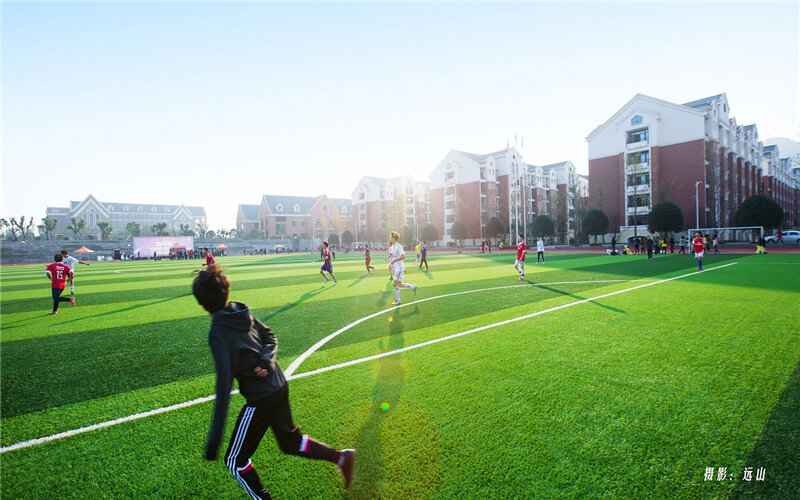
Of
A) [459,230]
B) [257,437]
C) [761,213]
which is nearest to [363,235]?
[459,230]

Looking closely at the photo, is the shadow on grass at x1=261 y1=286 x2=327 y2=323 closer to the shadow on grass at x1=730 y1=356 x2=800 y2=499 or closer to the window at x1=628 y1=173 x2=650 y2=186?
the shadow on grass at x1=730 y1=356 x2=800 y2=499

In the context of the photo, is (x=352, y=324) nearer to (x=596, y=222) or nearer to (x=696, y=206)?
(x=596, y=222)

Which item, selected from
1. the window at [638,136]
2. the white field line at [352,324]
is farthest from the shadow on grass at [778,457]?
the window at [638,136]

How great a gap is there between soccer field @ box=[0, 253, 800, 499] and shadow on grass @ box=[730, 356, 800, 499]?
0.01 meters

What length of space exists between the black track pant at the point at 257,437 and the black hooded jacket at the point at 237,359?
95 millimetres

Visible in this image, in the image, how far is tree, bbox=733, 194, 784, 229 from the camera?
3631 centimetres

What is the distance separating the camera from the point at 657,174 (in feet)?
160

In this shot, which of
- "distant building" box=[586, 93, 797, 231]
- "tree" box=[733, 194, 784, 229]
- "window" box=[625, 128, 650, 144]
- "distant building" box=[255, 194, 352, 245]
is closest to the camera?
"tree" box=[733, 194, 784, 229]

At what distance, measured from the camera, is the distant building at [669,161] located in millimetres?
46562

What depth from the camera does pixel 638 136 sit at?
51.7m

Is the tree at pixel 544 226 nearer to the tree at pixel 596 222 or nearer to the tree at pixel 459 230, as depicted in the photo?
the tree at pixel 596 222

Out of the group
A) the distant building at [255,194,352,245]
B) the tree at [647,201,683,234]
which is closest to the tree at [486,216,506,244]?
the tree at [647,201,683,234]

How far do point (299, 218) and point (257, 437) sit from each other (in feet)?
348

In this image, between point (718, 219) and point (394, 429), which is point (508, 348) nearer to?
point (394, 429)
